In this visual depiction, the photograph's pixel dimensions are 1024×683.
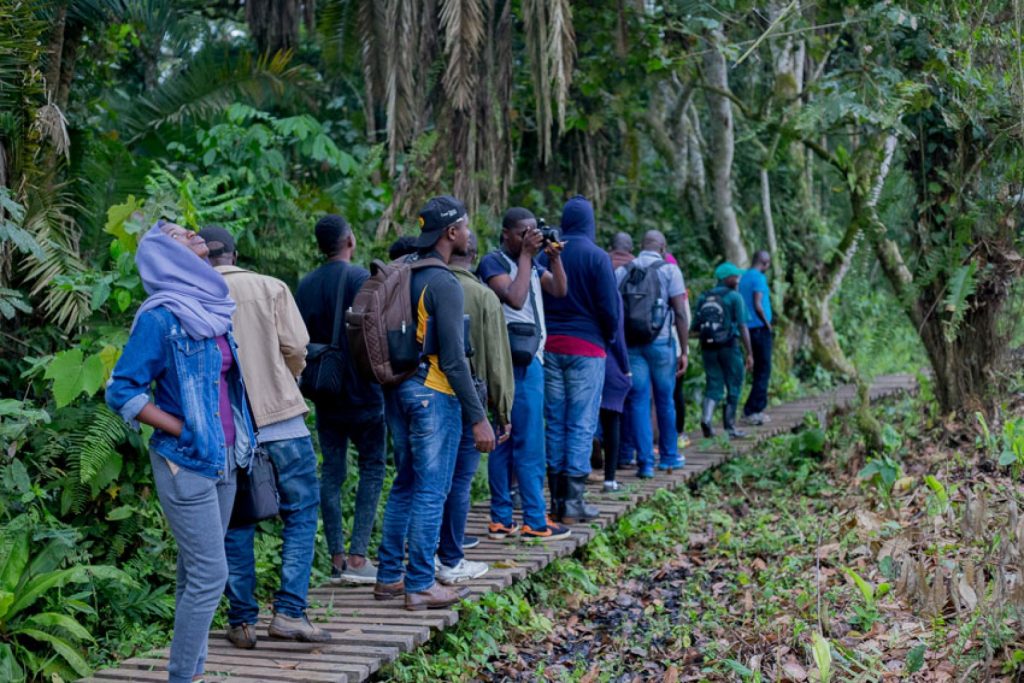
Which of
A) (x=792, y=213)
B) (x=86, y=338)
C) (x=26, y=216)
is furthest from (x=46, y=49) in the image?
(x=792, y=213)

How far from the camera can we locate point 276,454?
17.6 ft

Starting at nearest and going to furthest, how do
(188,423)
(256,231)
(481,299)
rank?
1. (188,423)
2. (481,299)
3. (256,231)

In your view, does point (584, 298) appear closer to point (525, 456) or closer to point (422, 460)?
point (525, 456)

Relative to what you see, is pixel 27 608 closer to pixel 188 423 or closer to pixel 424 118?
pixel 188 423

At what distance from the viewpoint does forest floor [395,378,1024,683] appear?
212 inches

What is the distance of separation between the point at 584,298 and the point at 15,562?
4.11m

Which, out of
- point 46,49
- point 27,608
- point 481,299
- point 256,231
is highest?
point 46,49

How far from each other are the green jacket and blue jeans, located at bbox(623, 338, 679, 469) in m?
3.48

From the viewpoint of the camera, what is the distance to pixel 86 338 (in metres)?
6.31

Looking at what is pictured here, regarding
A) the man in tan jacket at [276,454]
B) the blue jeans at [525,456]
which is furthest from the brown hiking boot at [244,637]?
the blue jeans at [525,456]

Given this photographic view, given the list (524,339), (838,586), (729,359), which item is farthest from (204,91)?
(838,586)

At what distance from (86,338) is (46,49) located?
181 centimetres

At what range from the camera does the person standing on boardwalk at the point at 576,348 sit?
779 centimetres

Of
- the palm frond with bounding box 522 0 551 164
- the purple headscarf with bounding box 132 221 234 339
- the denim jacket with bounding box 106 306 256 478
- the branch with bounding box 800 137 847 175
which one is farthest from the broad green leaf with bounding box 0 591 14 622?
the branch with bounding box 800 137 847 175
